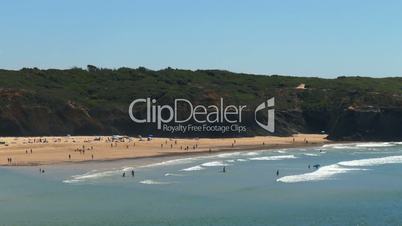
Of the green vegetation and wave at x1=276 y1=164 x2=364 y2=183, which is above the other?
the green vegetation

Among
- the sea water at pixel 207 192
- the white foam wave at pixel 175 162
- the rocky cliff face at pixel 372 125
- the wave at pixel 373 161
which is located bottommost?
the sea water at pixel 207 192

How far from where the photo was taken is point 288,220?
→ 2862 centimetres

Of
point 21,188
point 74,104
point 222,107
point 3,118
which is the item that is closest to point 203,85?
point 222,107

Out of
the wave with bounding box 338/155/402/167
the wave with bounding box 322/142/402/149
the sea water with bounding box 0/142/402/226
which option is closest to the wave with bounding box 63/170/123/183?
the sea water with bounding box 0/142/402/226

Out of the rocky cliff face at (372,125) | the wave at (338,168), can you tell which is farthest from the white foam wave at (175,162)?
the rocky cliff face at (372,125)

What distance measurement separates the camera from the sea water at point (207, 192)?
2920 centimetres

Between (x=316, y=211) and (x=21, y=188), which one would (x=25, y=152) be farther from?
(x=316, y=211)

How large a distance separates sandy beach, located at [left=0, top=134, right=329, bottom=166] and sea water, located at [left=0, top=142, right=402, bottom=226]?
14.3 feet

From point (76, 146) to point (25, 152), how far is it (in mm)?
6603

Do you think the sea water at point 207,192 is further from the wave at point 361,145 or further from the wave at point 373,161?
the wave at point 361,145

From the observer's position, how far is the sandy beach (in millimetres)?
54747

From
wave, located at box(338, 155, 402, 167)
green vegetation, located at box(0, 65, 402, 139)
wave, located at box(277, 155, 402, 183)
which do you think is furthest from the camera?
green vegetation, located at box(0, 65, 402, 139)

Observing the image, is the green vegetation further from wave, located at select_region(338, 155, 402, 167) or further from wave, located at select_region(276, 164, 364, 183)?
wave, located at select_region(276, 164, 364, 183)

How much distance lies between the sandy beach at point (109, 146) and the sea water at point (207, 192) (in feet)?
14.3
